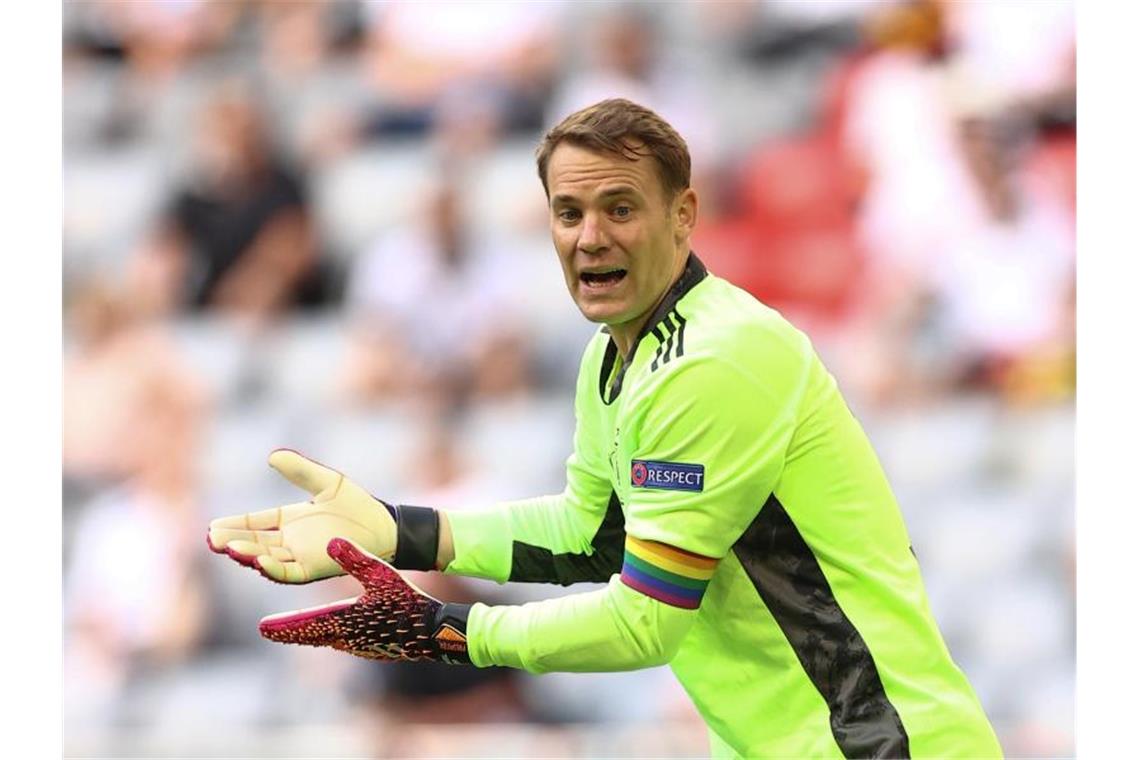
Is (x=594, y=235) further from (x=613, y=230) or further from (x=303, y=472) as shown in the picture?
(x=303, y=472)

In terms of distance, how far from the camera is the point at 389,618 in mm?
2518

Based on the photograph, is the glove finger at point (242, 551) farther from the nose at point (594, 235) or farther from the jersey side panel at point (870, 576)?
the jersey side panel at point (870, 576)

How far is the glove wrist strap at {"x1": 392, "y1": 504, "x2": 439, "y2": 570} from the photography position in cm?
289

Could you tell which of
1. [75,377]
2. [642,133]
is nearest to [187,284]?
[75,377]

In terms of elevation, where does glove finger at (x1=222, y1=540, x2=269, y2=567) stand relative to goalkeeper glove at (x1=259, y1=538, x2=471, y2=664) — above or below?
above

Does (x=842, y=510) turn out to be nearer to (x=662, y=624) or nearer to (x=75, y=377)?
(x=662, y=624)

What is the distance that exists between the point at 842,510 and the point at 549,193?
2.49 feet

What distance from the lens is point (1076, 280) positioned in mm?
5340

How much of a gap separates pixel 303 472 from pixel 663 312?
2.55 feet

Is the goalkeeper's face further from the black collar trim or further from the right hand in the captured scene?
the right hand

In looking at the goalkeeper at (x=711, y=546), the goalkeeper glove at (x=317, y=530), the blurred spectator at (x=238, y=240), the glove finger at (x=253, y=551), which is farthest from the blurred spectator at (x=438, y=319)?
the goalkeeper at (x=711, y=546)

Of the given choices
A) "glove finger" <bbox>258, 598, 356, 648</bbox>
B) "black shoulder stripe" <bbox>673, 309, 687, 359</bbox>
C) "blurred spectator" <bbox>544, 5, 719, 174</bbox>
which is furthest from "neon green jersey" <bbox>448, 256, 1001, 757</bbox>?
"blurred spectator" <bbox>544, 5, 719, 174</bbox>

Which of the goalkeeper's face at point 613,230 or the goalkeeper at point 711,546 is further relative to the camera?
the goalkeeper's face at point 613,230

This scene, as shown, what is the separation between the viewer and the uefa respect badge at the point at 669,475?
239cm
